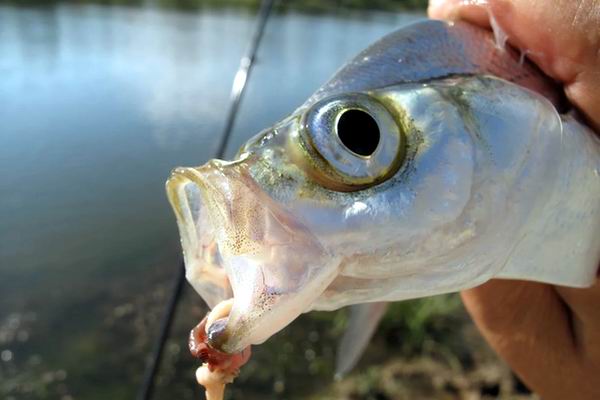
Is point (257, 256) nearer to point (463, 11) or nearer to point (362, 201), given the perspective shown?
point (362, 201)

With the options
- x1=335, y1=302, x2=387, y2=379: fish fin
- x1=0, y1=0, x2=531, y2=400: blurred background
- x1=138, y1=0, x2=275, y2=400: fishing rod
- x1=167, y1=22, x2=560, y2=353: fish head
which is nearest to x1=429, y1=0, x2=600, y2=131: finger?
x1=167, y1=22, x2=560, y2=353: fish head

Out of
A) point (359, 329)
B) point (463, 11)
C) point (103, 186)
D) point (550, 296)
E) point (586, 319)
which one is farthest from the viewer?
point (103, 186)

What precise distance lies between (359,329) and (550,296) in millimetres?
625

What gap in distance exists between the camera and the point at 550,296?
1.88m

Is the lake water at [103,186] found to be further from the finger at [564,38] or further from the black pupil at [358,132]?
the black pupil at [358,132]

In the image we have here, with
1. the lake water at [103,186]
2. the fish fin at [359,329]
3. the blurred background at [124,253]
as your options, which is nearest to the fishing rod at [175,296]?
the blurred background at [124,253]

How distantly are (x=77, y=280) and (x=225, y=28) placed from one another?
20715 mm

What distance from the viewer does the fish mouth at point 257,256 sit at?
1.01 meters

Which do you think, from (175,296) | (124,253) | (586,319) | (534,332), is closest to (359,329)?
(534,332)

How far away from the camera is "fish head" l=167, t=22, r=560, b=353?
1018 millimetres

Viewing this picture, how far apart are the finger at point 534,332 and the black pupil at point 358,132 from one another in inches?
42.7

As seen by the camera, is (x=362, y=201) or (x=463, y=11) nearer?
(x=362, y=201)

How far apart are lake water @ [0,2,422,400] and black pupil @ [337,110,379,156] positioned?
4.81 m

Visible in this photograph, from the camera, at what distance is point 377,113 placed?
1089mm
